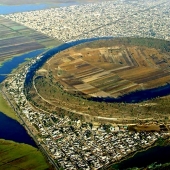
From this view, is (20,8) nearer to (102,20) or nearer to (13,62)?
(102,20)

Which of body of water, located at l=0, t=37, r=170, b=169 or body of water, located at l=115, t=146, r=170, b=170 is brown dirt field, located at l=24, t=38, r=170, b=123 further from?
body of water, located at l=115, t=146, r=170, b=170

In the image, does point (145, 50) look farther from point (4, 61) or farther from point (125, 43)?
point (4, 61)

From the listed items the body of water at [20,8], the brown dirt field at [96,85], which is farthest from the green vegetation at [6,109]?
the body of water at [20,8]

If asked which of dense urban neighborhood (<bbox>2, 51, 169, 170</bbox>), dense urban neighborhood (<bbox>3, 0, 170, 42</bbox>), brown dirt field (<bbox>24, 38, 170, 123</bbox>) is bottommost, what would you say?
dense urban neighborhood (<bbox>2, 51, 169, 170</bbox>)

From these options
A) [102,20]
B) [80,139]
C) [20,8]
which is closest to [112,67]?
[80,139]

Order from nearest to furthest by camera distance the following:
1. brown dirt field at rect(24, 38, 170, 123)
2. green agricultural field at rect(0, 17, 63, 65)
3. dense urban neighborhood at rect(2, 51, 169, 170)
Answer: dense urban neighborhood at rect(2, 51, 169, 170)
brown dirt field at rect(24, 38, 170, 123)
green agricultural field at rect(0, 17, 63, 65)

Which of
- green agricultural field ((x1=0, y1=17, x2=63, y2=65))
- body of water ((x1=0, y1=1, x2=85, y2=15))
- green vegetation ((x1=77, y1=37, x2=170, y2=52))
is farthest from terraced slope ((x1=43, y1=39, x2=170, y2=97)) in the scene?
body of water ((x1=0, y1=1, x2=85, y2=15))
